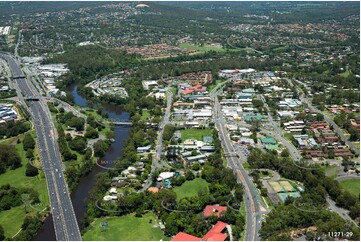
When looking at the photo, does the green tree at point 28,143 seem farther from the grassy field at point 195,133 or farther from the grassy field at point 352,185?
the grassy field at point 352,185

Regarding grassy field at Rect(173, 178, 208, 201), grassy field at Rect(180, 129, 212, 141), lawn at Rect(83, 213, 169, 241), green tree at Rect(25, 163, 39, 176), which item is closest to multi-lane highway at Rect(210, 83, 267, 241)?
grassy field at Rect(180, 129, 212, 141)

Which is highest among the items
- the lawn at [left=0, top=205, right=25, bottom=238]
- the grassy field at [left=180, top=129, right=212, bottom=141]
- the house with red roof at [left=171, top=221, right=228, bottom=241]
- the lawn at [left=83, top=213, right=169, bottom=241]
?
the house with red roof at [left=171, top=221, right=228, bottom=241]

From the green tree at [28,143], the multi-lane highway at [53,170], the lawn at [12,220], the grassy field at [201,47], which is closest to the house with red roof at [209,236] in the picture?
the multi-lane highway at [53,170]

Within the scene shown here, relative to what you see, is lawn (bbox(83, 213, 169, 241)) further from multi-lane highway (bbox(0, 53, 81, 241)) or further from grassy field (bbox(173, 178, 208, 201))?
grassy field (bbox(173, 178, 208, 201))

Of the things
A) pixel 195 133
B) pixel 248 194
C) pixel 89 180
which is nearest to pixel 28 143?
pixel 89 180

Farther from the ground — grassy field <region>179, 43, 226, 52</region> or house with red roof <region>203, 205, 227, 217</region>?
house with red roof <region>203, 205, 227, 217</region>

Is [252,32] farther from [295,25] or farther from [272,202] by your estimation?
[272,202]

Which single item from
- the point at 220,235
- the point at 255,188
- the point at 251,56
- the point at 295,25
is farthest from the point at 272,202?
the point at 295,25
